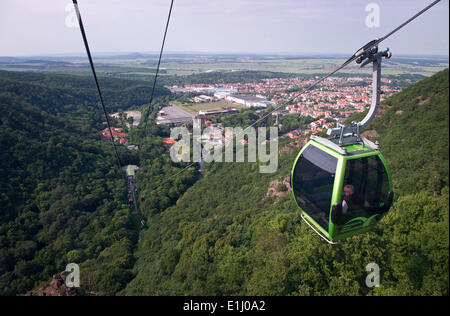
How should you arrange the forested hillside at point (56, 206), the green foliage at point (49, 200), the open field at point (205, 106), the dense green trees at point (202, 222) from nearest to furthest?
the dense green trees at point (202, 222) < the forested hillside at point (56, 206) < the green foliage at point (49, 200) < the open field at point (205, 106)

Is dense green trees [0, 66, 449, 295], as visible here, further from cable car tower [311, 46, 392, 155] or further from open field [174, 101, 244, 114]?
open field [174, 101, 244, 114]

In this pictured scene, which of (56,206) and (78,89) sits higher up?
(78,89)

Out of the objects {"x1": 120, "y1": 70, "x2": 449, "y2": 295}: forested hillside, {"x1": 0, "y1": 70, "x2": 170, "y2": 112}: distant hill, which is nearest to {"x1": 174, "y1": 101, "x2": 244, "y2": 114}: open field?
{"x1": 0, "y1": 70, "x2": 170, "y2": 112}: distant hill

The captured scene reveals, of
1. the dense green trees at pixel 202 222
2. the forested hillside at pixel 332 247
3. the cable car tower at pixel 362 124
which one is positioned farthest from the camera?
the dense green trees at pixel 202 222

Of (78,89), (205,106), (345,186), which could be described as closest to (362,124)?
(345,186)

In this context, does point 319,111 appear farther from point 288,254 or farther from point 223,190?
point 288,254

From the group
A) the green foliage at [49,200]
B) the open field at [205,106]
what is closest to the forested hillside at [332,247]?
the green foliage at [49,200]

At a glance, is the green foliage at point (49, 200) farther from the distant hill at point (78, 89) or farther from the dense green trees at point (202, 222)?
the distant hill at point (78, 89)

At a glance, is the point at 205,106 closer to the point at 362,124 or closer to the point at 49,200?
the point at 49,200
